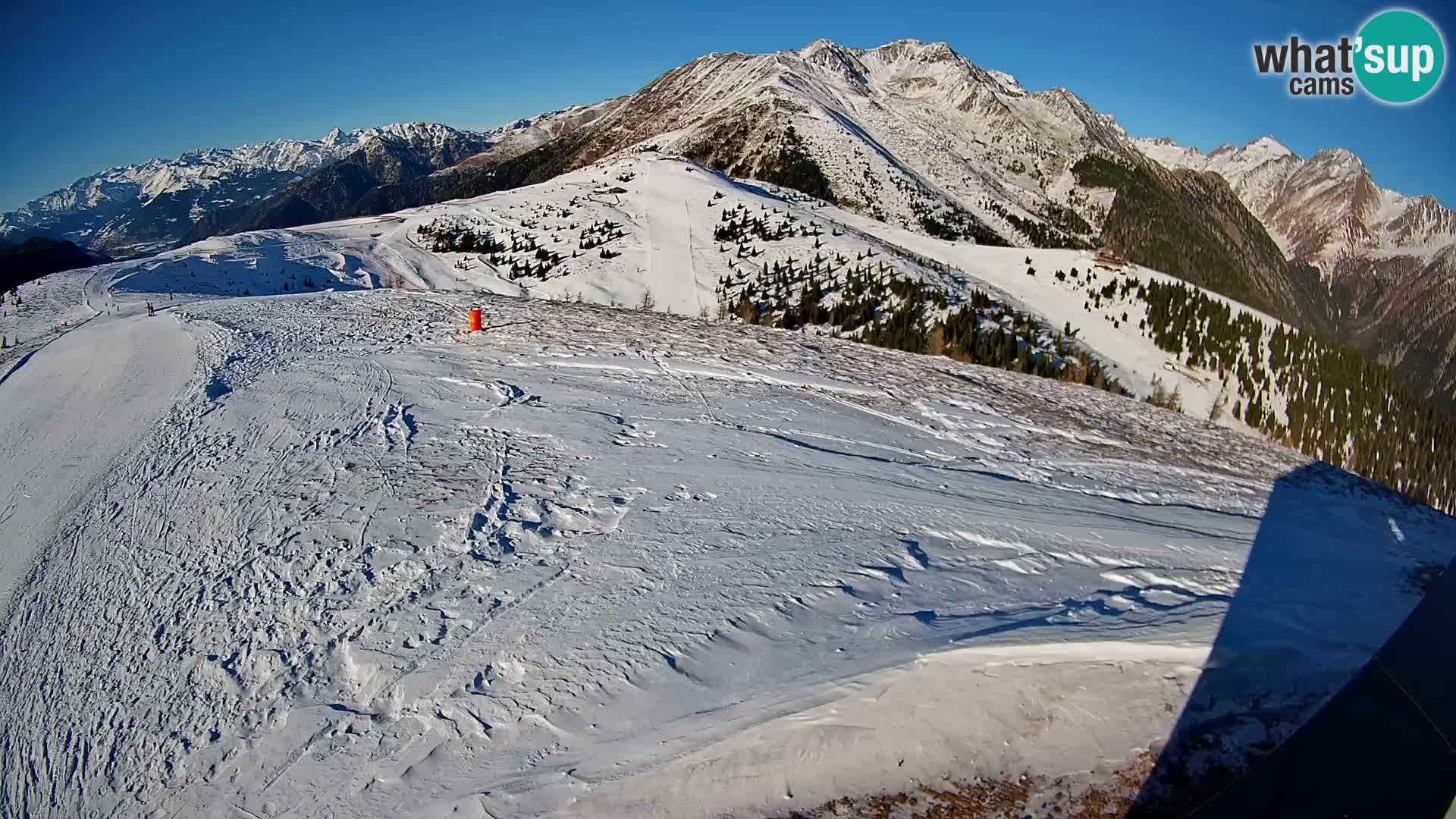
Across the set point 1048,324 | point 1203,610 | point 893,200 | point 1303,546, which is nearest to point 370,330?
point 1203,610

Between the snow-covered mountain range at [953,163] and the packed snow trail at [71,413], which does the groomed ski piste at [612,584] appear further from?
the snow-covered mountain range at [953,163]

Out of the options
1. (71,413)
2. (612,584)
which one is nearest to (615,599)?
(612,584)

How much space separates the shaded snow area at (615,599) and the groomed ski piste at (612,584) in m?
0.03

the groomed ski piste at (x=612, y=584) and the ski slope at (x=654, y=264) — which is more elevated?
the ski slope at (x=654, y=264)

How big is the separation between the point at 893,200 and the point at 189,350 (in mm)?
62788

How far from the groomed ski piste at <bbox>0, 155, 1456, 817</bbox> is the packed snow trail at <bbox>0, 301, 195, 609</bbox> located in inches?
2.3

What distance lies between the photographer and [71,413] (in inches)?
337

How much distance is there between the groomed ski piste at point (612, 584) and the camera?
12.9 ft

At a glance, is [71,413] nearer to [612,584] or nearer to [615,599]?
[612,584]

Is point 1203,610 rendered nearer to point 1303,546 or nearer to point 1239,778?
point 1239,778

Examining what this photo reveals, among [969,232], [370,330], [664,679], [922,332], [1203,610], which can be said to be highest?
[969,232]

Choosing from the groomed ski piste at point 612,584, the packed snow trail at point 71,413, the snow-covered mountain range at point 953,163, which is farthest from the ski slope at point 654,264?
the snow-covered mountain range at point 953,163

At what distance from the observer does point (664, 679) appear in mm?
4430

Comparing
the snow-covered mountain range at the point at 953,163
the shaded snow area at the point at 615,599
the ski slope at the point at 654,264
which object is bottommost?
the shaded snow area at the point at 615,599
